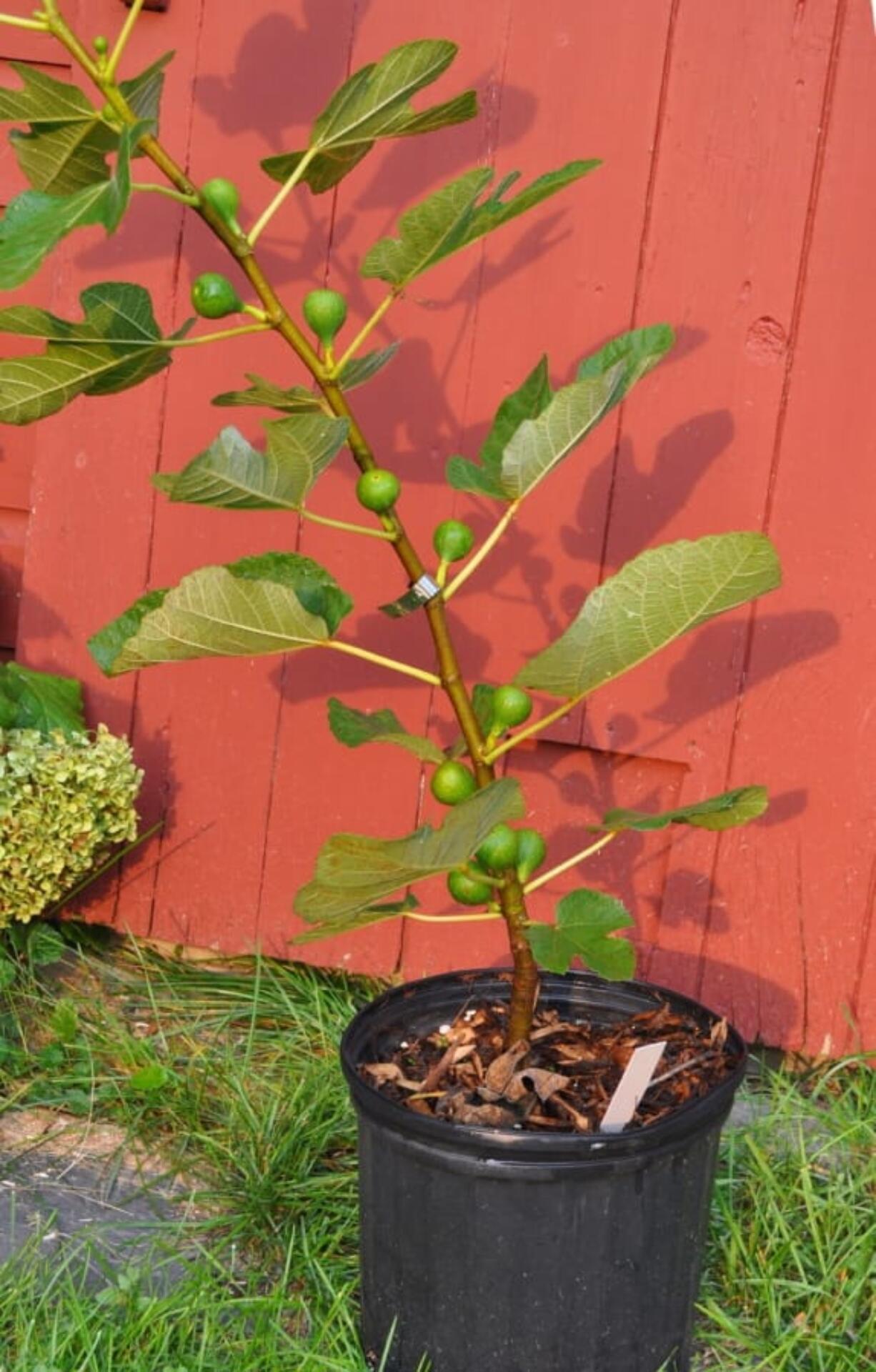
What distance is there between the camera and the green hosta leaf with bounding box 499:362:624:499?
1512 mm

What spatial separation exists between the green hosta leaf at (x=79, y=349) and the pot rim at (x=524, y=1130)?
0.78 m

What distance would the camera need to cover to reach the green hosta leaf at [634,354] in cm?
161

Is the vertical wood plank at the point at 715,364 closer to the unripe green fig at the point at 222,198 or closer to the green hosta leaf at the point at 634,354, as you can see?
the green hosta leaf at the point at 634,354

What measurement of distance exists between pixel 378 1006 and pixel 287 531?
92cm

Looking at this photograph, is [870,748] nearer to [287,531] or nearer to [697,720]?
[697,720]

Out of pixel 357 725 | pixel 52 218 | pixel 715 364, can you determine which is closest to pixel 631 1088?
pixel 357 725

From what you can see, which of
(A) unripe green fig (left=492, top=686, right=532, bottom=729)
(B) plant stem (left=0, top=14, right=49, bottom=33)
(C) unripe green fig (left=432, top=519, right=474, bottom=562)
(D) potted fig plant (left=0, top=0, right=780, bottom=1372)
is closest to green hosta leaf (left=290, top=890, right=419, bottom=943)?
(D) potted fig plant (left=0, top=0, right=780, bottom=1372)

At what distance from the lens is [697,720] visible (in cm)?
237

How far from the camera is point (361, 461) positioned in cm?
162

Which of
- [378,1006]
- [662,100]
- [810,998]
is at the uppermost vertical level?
[662,100]

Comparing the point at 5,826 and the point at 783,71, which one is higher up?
the point at 783,71

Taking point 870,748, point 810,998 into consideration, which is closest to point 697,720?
point 870,748

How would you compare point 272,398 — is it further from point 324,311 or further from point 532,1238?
point 532,1238

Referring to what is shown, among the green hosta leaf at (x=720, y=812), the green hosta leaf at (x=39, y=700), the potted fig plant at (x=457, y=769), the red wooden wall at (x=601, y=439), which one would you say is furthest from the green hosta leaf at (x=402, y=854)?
the green hosta leaf at (x=39, y=700)
